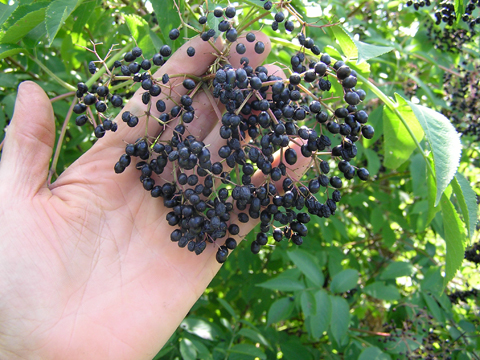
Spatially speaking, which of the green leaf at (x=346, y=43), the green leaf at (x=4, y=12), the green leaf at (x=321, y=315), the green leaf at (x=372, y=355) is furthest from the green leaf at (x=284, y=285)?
the green leaf at (x=4, y=12)

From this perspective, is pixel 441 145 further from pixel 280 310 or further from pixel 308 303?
pixel 280 310

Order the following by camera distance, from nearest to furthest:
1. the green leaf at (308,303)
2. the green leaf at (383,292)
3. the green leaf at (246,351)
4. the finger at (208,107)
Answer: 1. the finger at (208,107)
2. the green leaf at (246,351)
3. the green leaf at (308,303)
4. the green leaf at (383,292)

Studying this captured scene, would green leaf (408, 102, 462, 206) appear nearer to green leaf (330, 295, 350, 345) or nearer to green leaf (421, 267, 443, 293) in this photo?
green leaf (330, 295, 350, 345)

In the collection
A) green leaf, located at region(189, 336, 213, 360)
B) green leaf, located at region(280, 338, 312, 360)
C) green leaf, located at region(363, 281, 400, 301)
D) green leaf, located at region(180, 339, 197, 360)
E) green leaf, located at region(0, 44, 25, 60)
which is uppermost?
green leaf, located at region(0, 44, 25, 60)

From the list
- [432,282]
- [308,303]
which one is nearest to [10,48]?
[308,303]

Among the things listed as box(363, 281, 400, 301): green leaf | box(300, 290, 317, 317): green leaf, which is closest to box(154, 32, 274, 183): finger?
box(300, 290, 317, 317): green leaf

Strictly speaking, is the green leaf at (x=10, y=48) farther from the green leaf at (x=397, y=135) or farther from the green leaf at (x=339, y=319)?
the green leaf at (x=339, y=319)

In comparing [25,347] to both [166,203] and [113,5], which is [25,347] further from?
[113,5]
